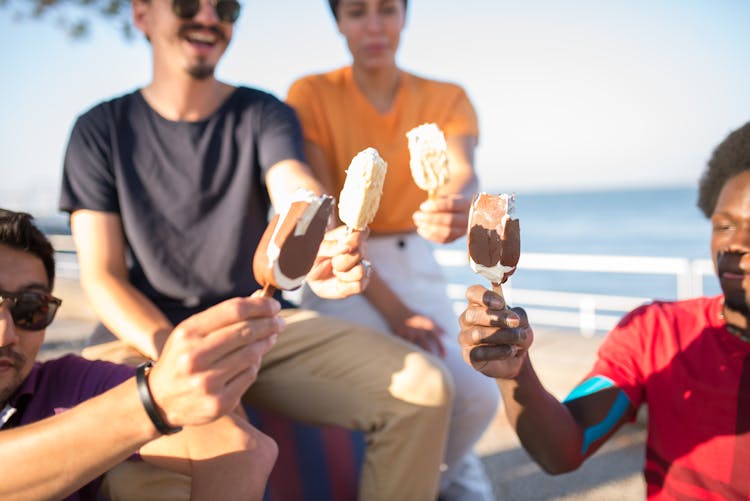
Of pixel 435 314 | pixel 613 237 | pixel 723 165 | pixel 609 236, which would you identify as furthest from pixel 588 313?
pixel 609 236

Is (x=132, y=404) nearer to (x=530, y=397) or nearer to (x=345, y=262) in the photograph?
(x=345, y=262)

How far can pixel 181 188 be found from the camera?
2227mm

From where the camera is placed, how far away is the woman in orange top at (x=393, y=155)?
252 centimetres

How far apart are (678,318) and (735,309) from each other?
182 mm

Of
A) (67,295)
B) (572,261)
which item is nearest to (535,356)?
(572,261)

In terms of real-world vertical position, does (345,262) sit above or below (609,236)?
above

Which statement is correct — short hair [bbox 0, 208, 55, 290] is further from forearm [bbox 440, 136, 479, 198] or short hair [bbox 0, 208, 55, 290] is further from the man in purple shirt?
forearm [bbox 440, 136, 479, 198]

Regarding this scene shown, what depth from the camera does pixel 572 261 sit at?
259 inches

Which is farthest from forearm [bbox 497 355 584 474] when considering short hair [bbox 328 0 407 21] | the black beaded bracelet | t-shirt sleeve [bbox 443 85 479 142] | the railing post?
the railing post

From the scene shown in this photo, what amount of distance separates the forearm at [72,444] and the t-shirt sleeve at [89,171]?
1.11 meters

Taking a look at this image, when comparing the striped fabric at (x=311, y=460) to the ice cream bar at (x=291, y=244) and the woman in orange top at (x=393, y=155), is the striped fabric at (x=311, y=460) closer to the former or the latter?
the woman in orange top at (x=393, y=155)

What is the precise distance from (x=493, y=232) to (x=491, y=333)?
0.65ft

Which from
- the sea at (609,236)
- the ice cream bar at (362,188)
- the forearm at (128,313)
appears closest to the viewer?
the ice cream bar at (362,188)

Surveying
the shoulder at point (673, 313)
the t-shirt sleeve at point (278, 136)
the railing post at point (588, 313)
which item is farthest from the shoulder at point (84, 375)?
the railing post at point (588, 313)
